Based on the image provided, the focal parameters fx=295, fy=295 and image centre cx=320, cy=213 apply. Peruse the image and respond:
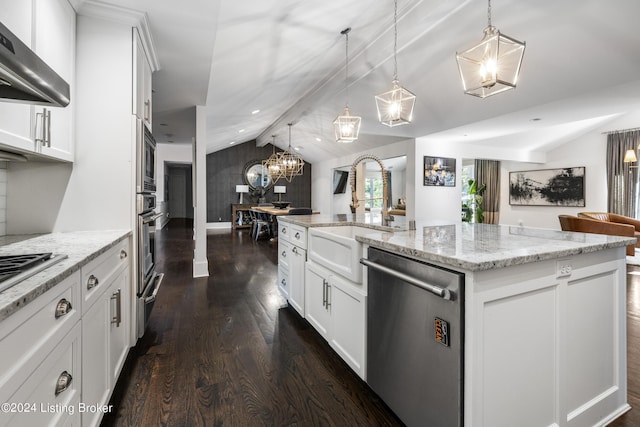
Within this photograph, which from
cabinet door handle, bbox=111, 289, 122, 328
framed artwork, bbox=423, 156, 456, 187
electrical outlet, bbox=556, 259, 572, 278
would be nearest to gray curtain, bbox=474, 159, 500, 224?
framed artwork, bbox=423, 156, 456, 187

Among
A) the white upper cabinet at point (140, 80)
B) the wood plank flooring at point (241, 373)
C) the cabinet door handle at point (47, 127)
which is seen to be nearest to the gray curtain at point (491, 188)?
the wood plank flooring at point (241, 373)

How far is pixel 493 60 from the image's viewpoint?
1778mm

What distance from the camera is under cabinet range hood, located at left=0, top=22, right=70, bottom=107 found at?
752 millimetres

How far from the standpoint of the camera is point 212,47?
2.46 metres

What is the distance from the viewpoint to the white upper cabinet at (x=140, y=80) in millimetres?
1980

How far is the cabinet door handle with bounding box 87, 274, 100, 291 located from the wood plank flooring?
703mm

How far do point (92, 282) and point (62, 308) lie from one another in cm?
31

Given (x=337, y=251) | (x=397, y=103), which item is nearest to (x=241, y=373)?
(x=337, y=251)

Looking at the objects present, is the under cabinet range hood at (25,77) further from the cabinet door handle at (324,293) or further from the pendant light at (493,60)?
the pendant light at (493,60)

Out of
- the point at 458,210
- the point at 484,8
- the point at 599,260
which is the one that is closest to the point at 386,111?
the point at 484,8

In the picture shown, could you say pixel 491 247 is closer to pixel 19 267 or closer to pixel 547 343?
pixel 547 343

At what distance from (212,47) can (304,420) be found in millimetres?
2734

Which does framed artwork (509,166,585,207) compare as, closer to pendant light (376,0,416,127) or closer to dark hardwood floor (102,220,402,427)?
pendant light (376,0,416,127)

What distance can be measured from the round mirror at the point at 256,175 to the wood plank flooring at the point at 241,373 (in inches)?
298
